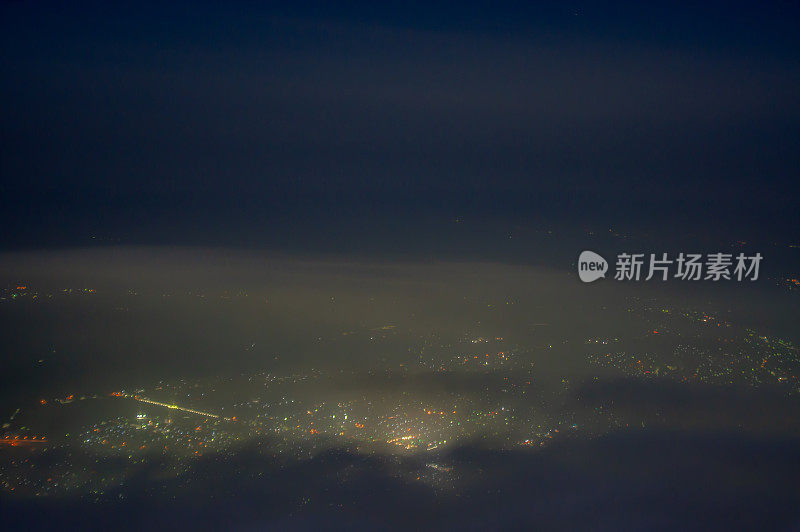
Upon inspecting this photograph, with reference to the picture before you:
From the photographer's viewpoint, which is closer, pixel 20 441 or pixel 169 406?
pixel 20 441

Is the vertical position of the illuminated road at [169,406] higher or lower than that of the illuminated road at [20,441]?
higher

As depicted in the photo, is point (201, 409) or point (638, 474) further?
point (201, 409)

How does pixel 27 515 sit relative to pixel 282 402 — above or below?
below

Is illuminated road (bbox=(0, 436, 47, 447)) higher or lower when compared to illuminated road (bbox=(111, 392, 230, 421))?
lower

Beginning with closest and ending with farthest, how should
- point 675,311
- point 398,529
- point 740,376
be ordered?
point 398,529
point 740,376
point 675,311

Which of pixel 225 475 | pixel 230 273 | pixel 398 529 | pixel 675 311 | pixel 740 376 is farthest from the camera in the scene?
pixel 230 273

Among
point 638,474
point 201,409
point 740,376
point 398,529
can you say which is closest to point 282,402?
point 201,409

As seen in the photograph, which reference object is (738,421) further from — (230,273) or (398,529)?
(230,273)

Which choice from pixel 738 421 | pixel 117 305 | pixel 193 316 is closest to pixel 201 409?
pixel 193 316

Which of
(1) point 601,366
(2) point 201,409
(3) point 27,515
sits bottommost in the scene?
(3) point 27,515
